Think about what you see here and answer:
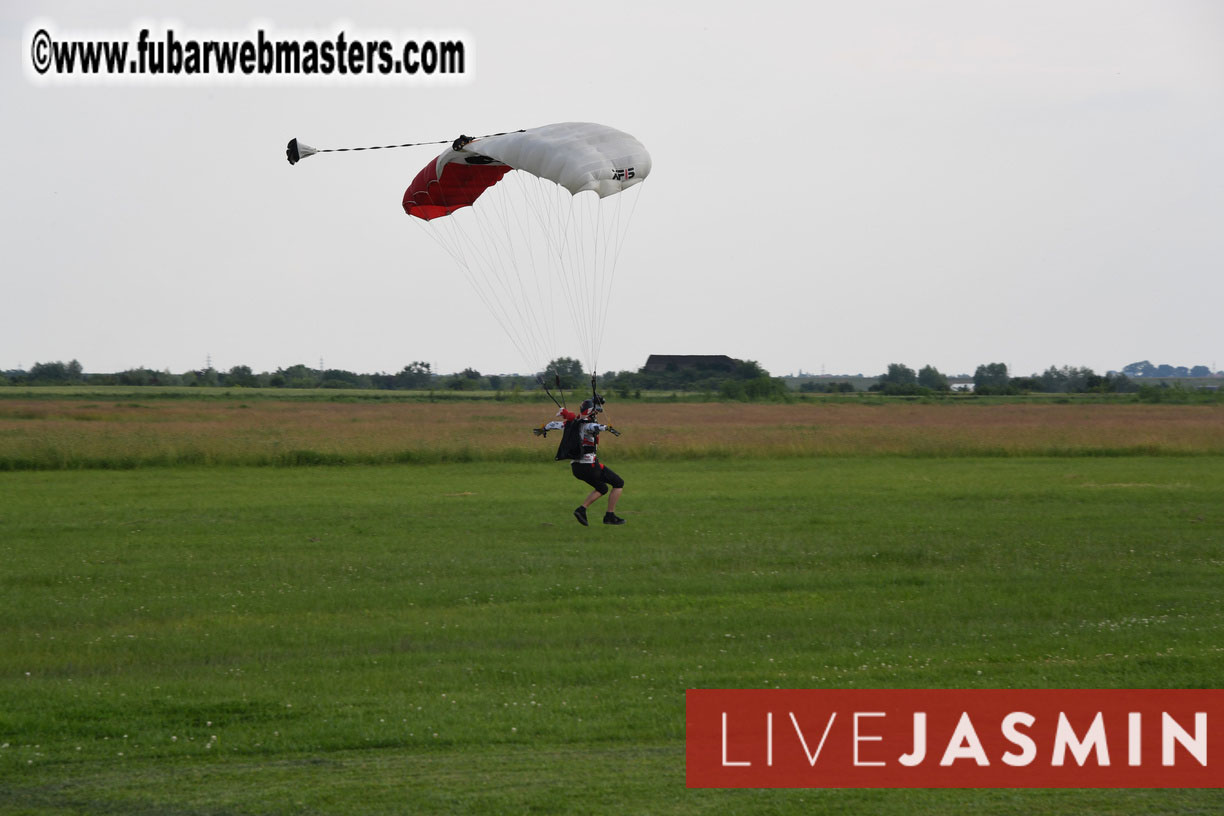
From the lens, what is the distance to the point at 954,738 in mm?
7980

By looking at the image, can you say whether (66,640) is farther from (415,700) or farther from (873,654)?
(873,654)

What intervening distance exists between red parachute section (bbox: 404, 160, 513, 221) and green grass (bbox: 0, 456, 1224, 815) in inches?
210

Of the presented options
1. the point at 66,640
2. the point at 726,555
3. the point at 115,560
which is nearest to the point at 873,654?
the point at 726,555

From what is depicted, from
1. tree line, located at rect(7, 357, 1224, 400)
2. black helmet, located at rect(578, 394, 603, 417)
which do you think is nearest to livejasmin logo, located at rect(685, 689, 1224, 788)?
black helmet, located at rect(578, 394, 603, 417)

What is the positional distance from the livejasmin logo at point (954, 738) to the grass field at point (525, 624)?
273 millimetres

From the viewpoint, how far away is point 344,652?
36.2 ft

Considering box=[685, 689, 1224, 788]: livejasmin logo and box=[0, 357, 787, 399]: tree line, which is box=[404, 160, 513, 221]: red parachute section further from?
box=[0, 357, 787, 399]: tree line

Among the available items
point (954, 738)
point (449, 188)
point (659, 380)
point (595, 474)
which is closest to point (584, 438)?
point (595, 474)

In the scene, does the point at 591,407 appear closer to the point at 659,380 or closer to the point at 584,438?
the point at 584,438

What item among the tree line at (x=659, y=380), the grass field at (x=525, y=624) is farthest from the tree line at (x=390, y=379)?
the grass field at (x=525, y=624)

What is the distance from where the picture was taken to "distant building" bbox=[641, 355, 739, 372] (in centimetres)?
10313

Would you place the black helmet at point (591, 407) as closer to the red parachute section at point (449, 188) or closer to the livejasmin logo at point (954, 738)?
the red parachute section at point (449, 188)

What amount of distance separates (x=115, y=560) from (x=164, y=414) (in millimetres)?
46725

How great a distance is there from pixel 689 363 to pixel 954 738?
10114 cm
